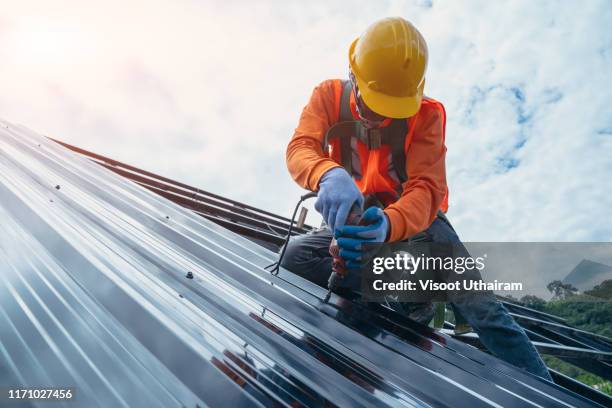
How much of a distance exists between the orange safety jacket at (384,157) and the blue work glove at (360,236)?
24 centimetres

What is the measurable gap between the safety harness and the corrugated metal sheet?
0.96 metres

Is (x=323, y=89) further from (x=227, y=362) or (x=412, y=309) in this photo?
(x=227, y=362)

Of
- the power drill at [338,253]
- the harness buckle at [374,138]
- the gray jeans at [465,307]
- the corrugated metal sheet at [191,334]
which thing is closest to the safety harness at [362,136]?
the harness buckle at [374,138]

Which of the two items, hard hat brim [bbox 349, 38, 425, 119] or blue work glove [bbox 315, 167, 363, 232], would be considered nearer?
blue work glove [bbox 315, 167, 363, 232]

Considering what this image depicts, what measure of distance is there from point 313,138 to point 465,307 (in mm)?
1345

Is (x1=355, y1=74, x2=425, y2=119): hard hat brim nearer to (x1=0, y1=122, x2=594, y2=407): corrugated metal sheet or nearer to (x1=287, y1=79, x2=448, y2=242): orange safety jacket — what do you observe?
(x1=287, y1=79, x2=448, y2=242): orange safety jacket

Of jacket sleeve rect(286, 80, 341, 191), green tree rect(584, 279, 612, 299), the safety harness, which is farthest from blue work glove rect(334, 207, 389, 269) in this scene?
green tree rect(584, 279, 612, 299)

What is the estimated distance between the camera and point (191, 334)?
1013 millimetres

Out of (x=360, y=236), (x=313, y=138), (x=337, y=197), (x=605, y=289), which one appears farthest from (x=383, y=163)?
(x=605, y=289)

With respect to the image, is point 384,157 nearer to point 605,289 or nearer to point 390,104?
point 390,104

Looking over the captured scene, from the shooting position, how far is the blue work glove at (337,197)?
1.77 metres

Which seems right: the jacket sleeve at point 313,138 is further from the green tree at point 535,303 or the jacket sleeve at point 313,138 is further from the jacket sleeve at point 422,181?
the green tree at point 535,303

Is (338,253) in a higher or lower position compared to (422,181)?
lower

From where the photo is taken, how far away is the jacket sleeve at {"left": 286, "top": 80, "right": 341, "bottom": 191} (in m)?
2.04
